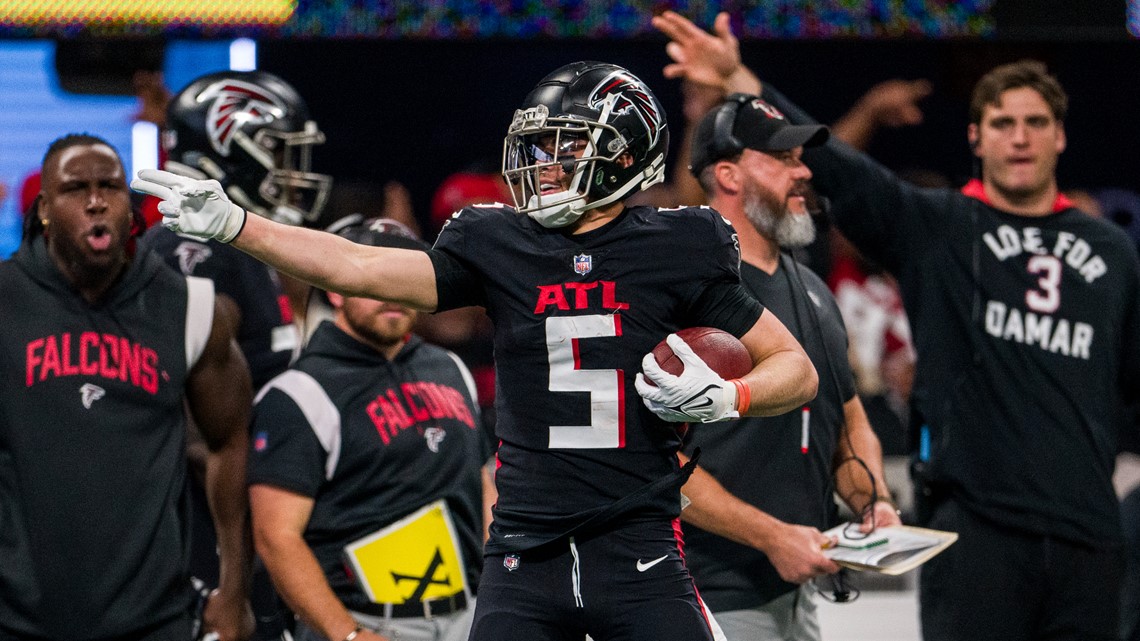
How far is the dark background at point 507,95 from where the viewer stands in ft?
25.2

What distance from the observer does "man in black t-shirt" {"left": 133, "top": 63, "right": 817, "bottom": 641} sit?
3.04m

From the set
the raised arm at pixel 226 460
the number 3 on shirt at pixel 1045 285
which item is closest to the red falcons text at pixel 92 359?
the raised arm at pixel 226 460

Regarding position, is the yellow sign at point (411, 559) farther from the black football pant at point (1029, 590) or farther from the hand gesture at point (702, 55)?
the black football pant at point (1029, 590)

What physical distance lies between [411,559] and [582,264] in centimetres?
129

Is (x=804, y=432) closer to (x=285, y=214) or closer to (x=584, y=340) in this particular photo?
(x=584, y=340)

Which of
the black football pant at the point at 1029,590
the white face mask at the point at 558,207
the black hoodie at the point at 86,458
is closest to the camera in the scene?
the white face mask at the point at 558,207

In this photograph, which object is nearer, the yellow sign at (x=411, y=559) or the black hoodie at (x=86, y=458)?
the black hoodie at (x=86, y=458)

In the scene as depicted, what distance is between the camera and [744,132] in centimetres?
423

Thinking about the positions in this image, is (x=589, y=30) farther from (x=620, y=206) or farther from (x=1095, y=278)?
(x=620, y=206)

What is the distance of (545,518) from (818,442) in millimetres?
1245

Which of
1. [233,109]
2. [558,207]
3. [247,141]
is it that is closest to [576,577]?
[558,207]

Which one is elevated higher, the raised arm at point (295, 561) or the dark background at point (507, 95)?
the dark background at point (507, 95)

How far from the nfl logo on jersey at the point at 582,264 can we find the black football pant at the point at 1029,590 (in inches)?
90.4

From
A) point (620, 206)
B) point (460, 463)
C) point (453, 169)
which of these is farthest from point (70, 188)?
point (453, 169)
